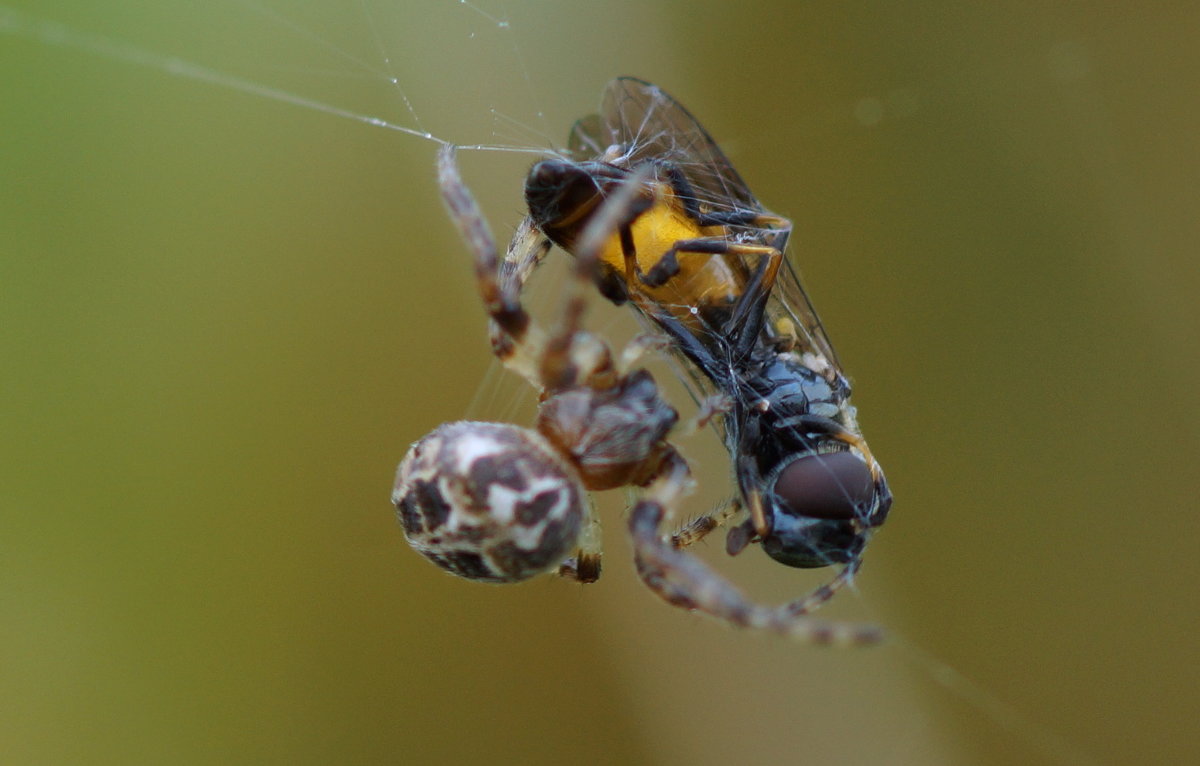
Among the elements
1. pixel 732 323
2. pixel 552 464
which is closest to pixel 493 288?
pixel 552 464

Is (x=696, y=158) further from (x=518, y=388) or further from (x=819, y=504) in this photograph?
(x=518, y=388)

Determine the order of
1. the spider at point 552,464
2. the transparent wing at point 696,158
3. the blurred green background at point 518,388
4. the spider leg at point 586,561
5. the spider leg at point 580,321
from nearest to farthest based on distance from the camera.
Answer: the spider leg at point 580,321, the spider at point 552,464, the transparent wing at point 696,158, the spider leg at point 586,561, the blurred green background at point 518,388

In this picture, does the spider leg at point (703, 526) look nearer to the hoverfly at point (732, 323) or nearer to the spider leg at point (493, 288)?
the hoverfly at point (732, 323)

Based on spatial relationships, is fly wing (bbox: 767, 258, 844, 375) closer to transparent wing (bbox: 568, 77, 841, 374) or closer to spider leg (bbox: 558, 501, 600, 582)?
transparent wing (bbox: 568, 77, 841, 374)

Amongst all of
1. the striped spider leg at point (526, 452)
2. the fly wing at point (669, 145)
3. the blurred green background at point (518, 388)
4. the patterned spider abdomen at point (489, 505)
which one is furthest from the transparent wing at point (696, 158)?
the blurred green background at point (518, 388)

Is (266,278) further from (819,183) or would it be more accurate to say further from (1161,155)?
(1161,155)

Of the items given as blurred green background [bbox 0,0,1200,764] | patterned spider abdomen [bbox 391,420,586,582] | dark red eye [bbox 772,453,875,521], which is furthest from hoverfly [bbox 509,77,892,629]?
blurred green background [bbox 0,0,1200,764]
